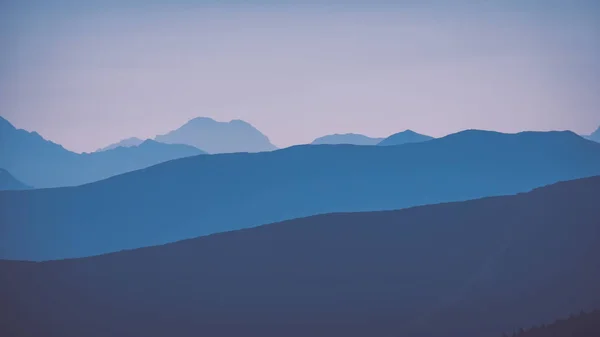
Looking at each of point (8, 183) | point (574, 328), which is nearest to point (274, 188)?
point (574, 328)

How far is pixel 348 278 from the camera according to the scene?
38.7 meters

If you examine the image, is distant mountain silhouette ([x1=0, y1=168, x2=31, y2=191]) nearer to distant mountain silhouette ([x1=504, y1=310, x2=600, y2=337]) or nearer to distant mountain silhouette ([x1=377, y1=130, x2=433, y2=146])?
distant mountain silhouette ([x1=377, y1=130, x2=433, y2=146])

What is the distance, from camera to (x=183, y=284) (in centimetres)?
3925

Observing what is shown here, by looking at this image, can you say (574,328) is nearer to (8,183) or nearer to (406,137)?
(406,137)

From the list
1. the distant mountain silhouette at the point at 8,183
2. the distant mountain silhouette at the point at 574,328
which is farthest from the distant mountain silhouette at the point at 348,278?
the distant mountain silhouette at the point at 8,183

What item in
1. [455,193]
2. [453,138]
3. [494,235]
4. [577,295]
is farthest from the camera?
[453,138]

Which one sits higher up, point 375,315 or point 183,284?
point 183,284

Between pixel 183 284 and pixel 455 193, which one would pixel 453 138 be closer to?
pixel 455 193

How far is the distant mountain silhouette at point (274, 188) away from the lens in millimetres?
90375

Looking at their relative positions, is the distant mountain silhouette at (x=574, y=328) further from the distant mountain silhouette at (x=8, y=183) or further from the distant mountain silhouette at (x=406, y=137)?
the distant mountain silhouette at (x=8, y=183)

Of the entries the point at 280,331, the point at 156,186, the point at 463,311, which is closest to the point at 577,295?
the point at 463,311

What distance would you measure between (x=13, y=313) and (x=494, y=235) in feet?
94.1

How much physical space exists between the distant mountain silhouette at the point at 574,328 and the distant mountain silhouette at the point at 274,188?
6520 cm

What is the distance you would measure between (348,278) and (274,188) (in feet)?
197
